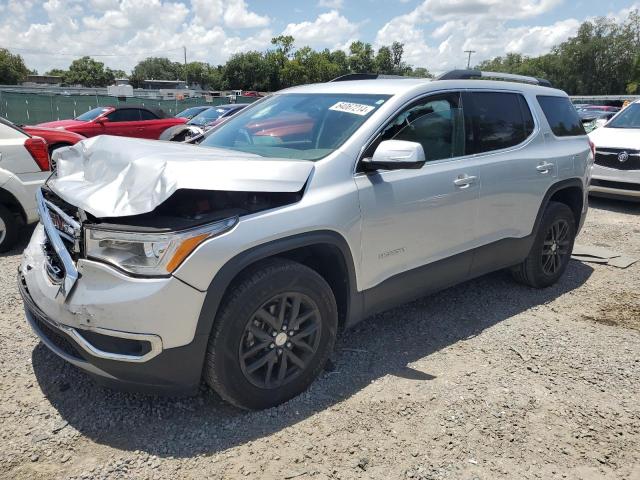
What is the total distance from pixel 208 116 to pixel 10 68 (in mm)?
74248

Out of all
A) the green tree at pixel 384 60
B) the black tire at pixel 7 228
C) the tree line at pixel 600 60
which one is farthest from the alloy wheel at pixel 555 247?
the green tree at pixel 384 60

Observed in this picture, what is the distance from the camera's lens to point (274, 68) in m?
77.1

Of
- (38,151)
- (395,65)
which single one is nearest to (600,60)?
(395,65)

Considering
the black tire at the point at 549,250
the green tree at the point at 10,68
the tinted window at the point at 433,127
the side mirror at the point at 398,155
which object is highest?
the green tree at the point at 10,68

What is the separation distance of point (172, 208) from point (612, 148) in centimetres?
802

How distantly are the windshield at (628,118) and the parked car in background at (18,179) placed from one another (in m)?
9.12

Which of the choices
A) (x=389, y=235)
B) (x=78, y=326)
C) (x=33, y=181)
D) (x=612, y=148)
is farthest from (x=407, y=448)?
(x=612, y=148)

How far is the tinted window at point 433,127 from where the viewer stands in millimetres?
3305

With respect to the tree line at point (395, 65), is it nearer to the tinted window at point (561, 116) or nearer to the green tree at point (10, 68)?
the green tree at point (10, 68)

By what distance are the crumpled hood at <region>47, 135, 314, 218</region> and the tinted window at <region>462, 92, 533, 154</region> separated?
1550 mm

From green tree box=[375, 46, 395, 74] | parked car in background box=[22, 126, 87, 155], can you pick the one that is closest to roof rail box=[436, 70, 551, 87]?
parked car in background box=[22, 126, 87, 155]

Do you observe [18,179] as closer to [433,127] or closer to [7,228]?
[7,228]

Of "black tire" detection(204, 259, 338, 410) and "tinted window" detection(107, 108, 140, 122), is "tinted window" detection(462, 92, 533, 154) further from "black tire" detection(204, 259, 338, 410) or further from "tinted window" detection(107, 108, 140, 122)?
"tinted window" detection(107, 108, 140, 122)

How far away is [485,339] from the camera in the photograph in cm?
380
